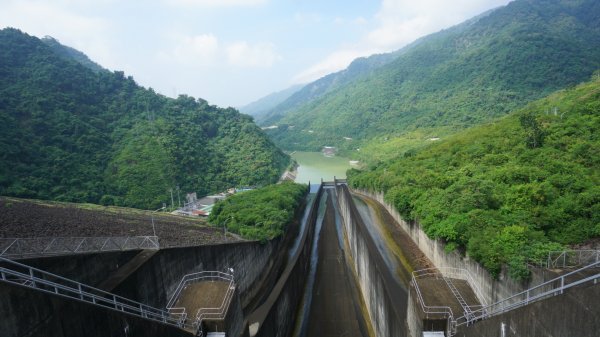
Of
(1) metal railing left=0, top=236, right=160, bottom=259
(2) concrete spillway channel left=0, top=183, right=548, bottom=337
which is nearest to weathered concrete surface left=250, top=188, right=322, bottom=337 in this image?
(2) concrete spillway channel left=0, top=183, right=548, bottom=337

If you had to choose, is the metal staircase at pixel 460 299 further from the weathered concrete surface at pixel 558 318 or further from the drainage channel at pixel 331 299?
the drainage channel at pixel 331 299

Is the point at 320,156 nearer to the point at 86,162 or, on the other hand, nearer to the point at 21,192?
the point at 86,162

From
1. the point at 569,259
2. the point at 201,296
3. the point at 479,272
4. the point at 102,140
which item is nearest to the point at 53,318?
the point at 201,296

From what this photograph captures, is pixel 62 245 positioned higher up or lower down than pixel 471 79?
lower down

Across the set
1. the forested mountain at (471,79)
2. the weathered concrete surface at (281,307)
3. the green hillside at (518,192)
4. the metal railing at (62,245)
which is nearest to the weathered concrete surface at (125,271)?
the metal railing at (62,245)

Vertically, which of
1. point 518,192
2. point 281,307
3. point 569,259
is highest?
point 518,192

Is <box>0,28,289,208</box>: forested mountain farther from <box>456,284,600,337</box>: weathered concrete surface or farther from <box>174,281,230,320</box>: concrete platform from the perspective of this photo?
<box>456,284,600,337</box>: weathered concrete surface

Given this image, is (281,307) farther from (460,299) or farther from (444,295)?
(460,299)

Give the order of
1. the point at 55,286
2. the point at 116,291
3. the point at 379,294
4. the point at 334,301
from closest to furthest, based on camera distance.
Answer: the point at 55,286
the point at 116,291
the point at 379,294
the point at 334,301
